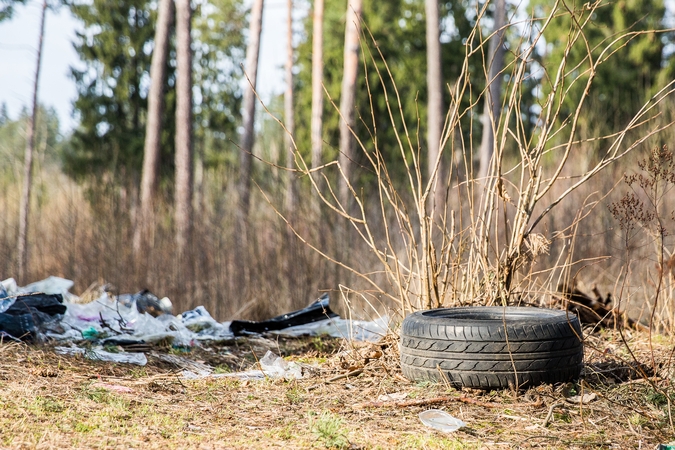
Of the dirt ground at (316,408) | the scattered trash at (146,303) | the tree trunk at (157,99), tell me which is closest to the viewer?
the dirt ground at (316,408)

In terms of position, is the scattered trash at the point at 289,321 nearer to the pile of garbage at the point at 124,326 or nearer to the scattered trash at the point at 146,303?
the pile of garbage at the point at 124,326

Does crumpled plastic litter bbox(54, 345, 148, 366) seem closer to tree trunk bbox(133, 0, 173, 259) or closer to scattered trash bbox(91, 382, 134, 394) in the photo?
scattered trash bbox(91, 382, 134, 394)

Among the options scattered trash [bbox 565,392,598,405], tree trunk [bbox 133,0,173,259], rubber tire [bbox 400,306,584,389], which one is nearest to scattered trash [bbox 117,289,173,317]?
rubber tire [bbox 400,306,584,389]

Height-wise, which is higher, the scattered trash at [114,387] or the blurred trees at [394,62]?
the blurred trees at [394,62]

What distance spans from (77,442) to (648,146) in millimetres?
13128

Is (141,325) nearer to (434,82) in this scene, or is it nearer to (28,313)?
(28,313)

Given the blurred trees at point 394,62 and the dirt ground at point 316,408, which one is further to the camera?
the blurred trees at point 394,62

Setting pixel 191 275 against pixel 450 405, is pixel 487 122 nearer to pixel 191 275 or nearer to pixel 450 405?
pixel 191 275

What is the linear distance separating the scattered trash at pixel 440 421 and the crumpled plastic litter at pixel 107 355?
2457 millimetres

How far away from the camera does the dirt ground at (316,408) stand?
11.0ft

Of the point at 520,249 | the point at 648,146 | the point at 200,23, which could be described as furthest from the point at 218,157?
the point at 520,249

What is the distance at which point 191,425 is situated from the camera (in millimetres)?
3625

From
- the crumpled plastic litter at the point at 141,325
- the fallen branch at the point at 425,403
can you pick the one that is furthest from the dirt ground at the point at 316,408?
the crumpled plastic litter at the point at 141,325

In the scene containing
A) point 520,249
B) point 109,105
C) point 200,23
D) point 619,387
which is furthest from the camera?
point 200,23
